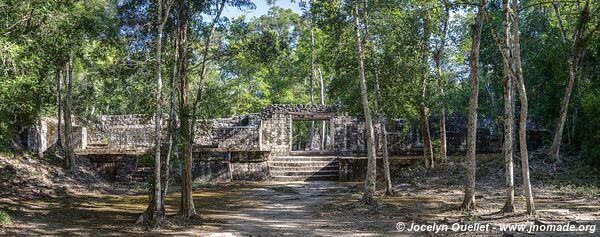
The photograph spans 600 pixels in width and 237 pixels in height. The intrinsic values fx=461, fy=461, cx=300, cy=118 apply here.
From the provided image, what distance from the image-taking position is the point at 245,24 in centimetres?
986

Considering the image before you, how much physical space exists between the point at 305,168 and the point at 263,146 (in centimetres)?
288

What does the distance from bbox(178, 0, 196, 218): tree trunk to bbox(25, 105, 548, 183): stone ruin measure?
25.8 ft

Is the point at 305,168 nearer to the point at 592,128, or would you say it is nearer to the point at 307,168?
the point at 307,168

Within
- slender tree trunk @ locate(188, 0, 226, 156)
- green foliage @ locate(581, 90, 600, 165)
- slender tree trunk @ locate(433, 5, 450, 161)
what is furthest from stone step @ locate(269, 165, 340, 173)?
slender tree trunk @ locate(188, 0, 226, 156)

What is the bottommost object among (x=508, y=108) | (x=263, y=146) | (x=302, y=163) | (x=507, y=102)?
(x=302, y=163)

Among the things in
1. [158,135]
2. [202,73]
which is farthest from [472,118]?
[158,135]

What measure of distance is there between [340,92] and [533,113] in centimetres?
908

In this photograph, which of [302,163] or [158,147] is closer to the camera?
[158,147]

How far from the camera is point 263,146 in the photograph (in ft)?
68.1

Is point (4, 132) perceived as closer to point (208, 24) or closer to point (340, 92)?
point (208, 24)

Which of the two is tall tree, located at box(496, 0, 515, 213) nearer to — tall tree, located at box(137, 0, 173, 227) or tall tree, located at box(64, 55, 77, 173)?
tall tree, located at box(137, 0, 173, 227)

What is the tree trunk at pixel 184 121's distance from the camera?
350 inches

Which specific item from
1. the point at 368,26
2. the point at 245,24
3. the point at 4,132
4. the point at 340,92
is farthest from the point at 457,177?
the point at 4,132

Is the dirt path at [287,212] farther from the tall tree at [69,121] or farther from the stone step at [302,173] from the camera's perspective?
the stone step at [302,173]
